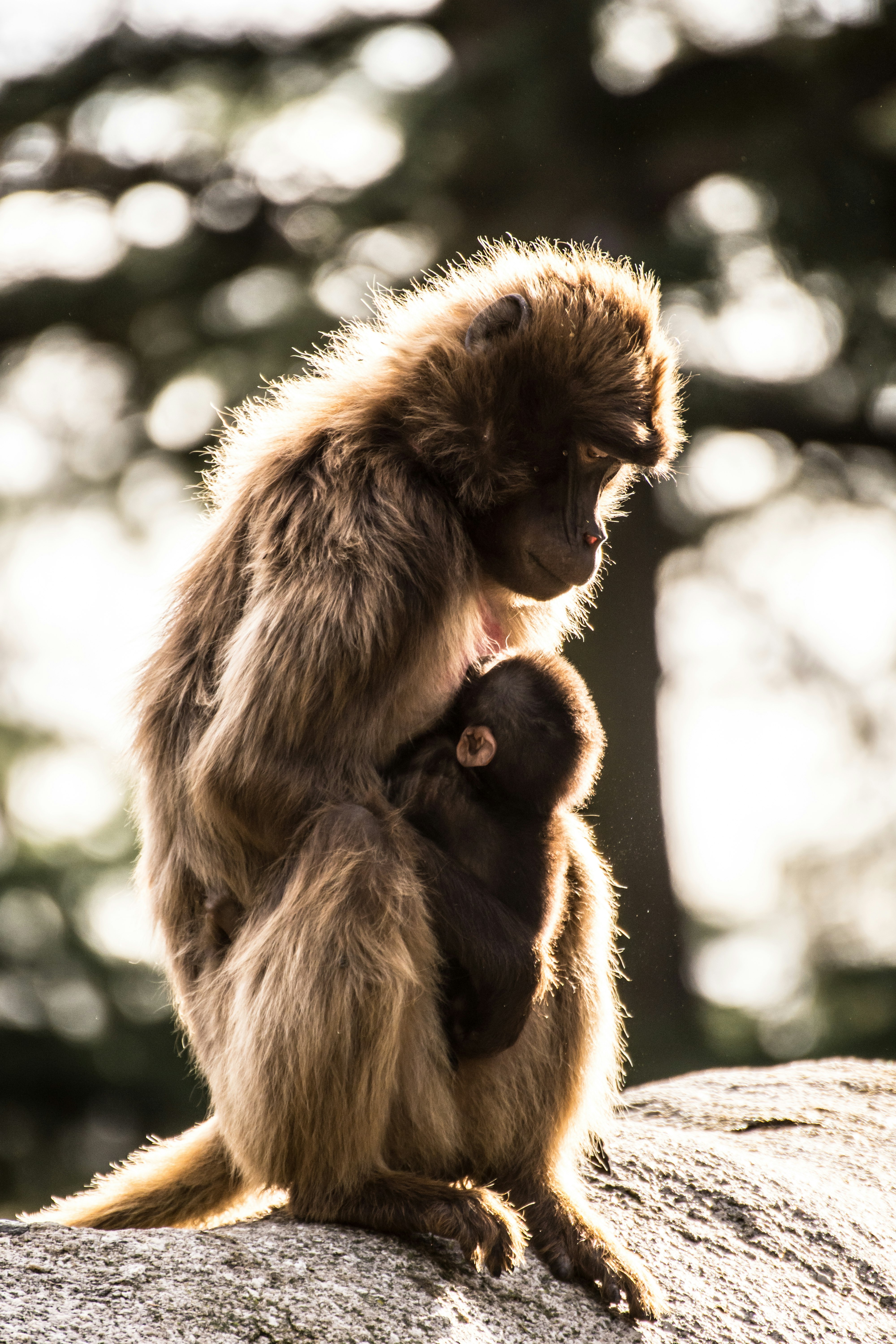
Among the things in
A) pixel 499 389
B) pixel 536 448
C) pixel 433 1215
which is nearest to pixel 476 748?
pixel 536 448

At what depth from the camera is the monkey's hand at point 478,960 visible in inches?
127

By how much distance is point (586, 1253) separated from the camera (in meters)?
3.28

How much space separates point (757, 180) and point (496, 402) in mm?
5515

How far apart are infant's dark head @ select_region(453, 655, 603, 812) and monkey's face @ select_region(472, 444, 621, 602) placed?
226 millimetres

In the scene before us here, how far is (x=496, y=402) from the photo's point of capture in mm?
3645

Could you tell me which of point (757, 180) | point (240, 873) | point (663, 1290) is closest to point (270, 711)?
point (240, 873)

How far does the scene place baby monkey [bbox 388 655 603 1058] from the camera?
10.7 ft

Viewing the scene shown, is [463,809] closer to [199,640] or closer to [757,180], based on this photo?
[199,640]

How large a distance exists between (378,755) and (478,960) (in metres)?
0.53

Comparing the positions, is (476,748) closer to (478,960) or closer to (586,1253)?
(478,960)

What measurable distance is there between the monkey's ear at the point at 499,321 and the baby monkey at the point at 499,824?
85 cm

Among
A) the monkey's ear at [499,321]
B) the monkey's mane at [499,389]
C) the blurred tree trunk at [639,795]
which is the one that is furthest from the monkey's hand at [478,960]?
the blurred tree trunk at [639,795]

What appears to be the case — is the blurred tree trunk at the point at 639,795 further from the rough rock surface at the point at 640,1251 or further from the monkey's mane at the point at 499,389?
the monkey's mane at the point at 499,389

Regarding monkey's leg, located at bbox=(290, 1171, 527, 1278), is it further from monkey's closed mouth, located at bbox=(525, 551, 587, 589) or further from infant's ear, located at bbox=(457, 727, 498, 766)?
monkey's closed mouth, located at bbox=(525, 551, 587, 589)
